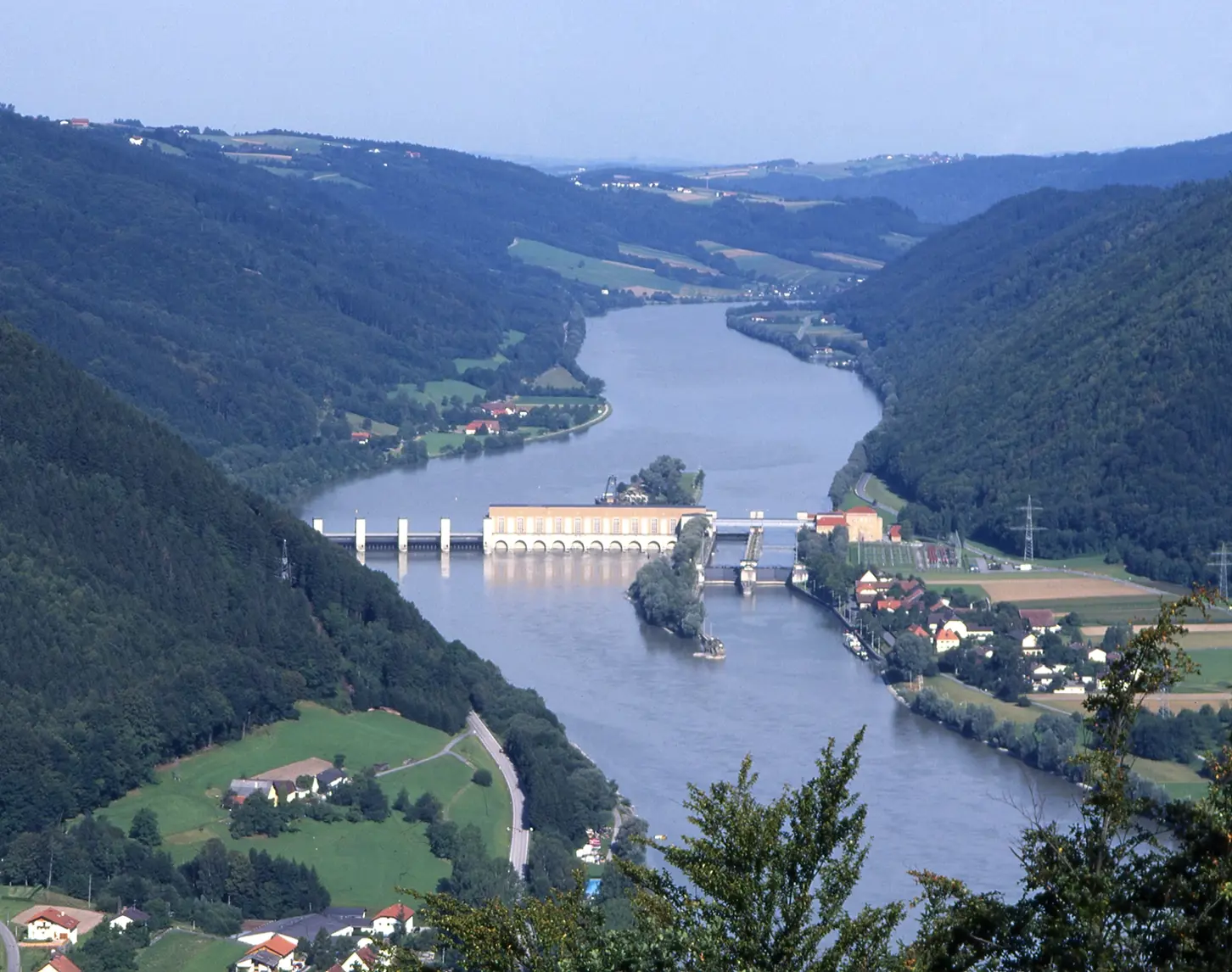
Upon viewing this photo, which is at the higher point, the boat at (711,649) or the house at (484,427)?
the house at (484,427)

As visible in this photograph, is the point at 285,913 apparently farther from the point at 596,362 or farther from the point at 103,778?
the point at 596,362

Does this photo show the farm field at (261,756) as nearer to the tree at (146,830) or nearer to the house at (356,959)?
the tree at (146,830)

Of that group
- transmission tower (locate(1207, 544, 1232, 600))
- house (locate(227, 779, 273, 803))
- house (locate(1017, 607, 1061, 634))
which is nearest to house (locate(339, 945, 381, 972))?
house (locate(227, 779, 273, 803))

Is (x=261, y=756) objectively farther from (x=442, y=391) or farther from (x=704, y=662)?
(x=442, y=391)

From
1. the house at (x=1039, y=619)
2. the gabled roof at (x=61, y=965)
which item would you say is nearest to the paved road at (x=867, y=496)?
the house at (x=1039, y=619)

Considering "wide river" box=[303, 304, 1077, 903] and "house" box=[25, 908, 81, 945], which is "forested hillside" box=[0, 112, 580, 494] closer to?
"wide river" box=[303, 304, 1077, 903]

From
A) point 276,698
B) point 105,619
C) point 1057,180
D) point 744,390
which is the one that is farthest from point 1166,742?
point 1057,180
